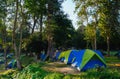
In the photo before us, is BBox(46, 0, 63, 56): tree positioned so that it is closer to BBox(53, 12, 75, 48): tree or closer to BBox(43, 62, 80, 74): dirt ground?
BBox(53, 12, 75, 48): tree

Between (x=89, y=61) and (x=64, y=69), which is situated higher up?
(x=89, y=61)

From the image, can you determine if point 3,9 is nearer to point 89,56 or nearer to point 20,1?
point 20,1

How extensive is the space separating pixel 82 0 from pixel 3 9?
12.5m

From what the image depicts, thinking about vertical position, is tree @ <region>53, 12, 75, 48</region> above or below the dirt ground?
above

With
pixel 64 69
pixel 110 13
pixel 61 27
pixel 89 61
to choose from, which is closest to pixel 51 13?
pixel 61 27

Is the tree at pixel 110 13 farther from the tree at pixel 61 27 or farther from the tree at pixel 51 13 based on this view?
the tree at pixel 51 13

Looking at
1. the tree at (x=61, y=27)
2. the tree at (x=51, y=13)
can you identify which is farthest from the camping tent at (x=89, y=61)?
the tree at (x=61, y=27)

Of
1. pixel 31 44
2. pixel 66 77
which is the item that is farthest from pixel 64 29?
pixel 66 77

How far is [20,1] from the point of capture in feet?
84.0

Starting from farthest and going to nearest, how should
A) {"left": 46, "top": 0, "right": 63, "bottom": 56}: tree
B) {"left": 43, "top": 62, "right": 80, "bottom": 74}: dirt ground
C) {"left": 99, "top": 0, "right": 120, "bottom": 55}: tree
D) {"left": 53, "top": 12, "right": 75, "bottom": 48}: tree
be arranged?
{"left": 53, "top": 12, "right": 75, "bottom": 48}: tree < {"left": 99, "top": 0, "right": 120, "bottom": 55}: tree < {"left": 46, "top": 0, "right": 63, "bottom": 56}: tree < {"left": 43, "top": 62, "right": 80, "bottom": 74}: dirt ground

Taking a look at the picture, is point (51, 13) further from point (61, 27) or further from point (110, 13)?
point (110, 13)

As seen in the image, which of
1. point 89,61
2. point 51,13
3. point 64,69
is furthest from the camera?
point 51,13

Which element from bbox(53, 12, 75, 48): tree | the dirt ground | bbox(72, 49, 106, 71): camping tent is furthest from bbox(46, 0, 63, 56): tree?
bbox(72, 49, 106, 71): camping tent

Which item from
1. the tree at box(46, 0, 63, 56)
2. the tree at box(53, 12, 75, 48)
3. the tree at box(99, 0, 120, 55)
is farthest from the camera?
the tree at box(53, 12, 75, 48)
